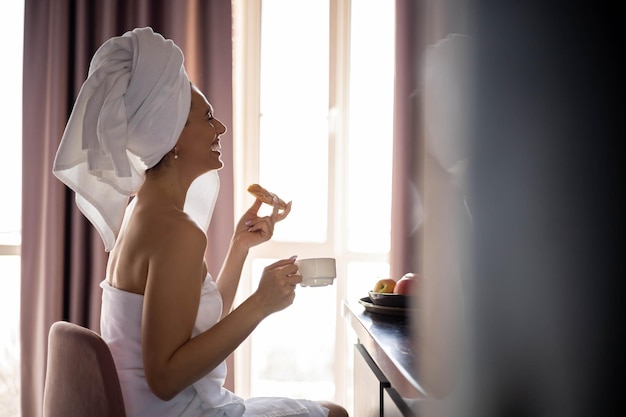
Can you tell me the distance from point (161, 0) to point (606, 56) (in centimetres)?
278

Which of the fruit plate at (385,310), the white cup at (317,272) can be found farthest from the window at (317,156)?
the white cup at (317,272)

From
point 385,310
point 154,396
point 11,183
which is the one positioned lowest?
point 154,396

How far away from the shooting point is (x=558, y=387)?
27 cm

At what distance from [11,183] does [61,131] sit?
1.70 feet

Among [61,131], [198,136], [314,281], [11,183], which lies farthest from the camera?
[11,183]

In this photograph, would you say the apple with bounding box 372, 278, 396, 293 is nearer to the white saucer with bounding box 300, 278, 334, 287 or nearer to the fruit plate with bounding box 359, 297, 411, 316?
the fruit plate with bounding box 359, 297, 411, 316

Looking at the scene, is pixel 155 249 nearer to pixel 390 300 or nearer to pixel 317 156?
pixel 390 300

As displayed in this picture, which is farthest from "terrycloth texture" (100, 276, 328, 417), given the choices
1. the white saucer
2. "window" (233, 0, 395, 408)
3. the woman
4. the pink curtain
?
"window" (233, 0, 395, 408)

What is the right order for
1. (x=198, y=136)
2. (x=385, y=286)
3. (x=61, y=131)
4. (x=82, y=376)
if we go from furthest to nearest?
(x=61, y=131) → (x=385, y=286) → (x=198, y=136) → (x=82, y=376)

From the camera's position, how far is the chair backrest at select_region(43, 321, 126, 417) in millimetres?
1063

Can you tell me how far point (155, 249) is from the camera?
1217 millimetres

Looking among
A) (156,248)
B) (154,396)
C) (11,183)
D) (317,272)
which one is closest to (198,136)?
(156,248)

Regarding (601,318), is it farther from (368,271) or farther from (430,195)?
(368,271)

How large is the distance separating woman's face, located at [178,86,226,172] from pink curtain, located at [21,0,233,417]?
3.78 feet
